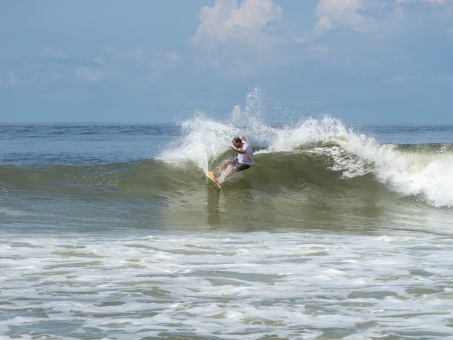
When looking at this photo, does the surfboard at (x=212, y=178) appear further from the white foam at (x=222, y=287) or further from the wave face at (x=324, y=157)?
the white foam at (x=222, y=287)

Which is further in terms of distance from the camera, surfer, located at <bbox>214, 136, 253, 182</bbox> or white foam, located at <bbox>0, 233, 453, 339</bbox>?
surfer, located at <bbox>214, 136, 253, 182</bbox>

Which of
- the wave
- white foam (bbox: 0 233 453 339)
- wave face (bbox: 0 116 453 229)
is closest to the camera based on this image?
white foam (bbox: 0 233 453 339)

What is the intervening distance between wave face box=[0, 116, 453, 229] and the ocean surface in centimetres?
6

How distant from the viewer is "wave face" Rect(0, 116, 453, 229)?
14836 millimetres

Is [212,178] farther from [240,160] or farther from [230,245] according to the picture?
[230,245]

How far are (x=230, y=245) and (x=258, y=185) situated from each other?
9.79 meters

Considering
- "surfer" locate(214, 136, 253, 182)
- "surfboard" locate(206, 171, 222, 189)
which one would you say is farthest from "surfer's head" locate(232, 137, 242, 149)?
"surfboard" locate(206, 171, 222, 189)

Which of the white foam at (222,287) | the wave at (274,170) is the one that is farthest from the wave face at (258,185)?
the white foam at (222,287)

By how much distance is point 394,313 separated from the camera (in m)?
6.72

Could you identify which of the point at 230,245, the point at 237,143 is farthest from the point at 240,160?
the point at 230,245

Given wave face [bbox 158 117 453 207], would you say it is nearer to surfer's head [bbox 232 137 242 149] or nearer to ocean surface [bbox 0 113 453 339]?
ocean surface [bbox 0 113 453 339]

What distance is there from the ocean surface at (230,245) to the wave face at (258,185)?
0.19ft

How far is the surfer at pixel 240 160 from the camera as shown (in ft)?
64.4

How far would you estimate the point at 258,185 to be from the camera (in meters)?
20.5
